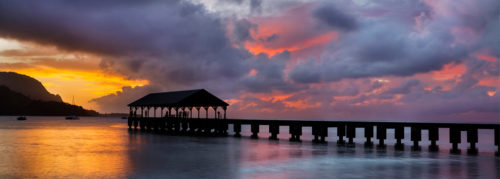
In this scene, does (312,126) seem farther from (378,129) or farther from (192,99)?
(192,99)

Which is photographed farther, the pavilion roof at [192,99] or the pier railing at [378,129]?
the pavilion roof at [192,99]

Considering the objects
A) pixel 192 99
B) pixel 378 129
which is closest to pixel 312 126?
pixel 378 129

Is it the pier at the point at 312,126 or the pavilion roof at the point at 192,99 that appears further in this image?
the pavilion roof at the point at 192,99

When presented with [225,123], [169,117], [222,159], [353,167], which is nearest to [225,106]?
→ [225,123]

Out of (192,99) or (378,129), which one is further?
(192,99)

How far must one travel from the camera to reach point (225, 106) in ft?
186

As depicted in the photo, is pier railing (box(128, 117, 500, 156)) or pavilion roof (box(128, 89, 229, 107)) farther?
pavilion roof (box(128, 89, 229, 107))

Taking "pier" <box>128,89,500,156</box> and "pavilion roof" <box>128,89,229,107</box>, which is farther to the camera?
"pavilion roof" <box>128,89,229,107</box>

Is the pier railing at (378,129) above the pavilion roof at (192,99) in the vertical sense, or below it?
below

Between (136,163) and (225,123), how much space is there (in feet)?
119

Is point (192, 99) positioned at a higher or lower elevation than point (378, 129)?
higher

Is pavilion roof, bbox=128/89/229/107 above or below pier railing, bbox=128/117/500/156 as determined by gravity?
above

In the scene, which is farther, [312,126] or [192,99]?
[192,99]

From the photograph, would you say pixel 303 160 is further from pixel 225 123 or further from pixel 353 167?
pixel 225 123
